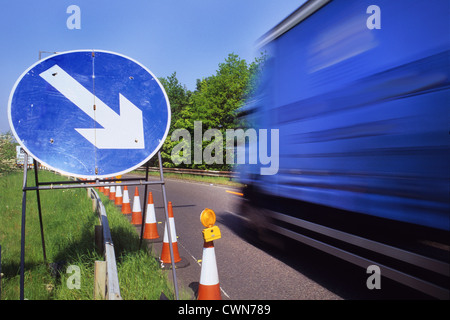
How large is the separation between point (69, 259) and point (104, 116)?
8.12ft

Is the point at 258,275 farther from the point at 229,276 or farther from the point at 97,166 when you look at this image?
the point at 97,166

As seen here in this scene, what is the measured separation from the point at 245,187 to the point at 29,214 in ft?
19.8

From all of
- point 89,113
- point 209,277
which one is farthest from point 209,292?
point 89,113

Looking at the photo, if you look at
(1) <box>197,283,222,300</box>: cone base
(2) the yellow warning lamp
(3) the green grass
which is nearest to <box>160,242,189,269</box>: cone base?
(3) the green grass

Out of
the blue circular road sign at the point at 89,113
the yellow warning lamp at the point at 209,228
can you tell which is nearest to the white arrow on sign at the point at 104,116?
the blue circular road sign at the point at 89,113

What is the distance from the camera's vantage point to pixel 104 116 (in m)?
3.10

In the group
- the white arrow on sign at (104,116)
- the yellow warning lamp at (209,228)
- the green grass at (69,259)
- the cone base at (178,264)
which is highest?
the white arrow on sign at (104,116)

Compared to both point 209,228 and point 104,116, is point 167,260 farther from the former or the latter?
point 104,116

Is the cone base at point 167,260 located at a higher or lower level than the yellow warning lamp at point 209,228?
lower

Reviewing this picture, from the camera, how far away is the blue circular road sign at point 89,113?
2.90 meters

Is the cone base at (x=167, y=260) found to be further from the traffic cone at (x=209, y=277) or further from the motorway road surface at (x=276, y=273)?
the traffic cone at (x=209, y=277)

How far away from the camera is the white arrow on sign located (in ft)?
9.90

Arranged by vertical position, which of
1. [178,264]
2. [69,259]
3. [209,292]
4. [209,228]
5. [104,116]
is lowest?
[178,264]
